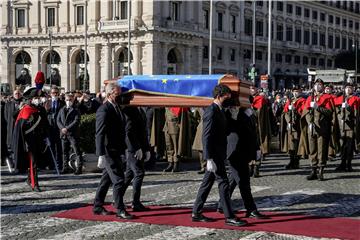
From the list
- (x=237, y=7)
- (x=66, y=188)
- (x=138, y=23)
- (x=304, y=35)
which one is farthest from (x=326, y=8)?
(x=66, y=188)

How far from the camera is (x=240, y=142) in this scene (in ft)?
29.7

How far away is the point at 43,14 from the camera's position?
2744 inches

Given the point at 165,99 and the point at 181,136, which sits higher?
the point at 165,99

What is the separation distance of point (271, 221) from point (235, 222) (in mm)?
607

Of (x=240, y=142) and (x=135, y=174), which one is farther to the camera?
(x=135, y=174)

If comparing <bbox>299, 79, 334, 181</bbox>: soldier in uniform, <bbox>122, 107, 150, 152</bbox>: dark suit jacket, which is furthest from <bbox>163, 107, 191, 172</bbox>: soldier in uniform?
<bbox>122, 107, 150, 152</bbox>: dark suit jacket

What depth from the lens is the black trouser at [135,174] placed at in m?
9.45

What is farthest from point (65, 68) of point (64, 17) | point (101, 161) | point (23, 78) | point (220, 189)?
point (220, 189)

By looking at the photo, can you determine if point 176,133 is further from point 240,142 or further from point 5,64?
point 5,64

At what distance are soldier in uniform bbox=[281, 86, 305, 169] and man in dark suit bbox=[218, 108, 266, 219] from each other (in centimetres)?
548

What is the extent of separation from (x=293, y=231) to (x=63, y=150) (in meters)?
7.89

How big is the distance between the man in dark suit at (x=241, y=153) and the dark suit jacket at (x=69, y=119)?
622 cm

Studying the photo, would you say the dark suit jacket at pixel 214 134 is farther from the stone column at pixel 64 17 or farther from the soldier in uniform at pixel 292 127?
the stone column at pixel 64 17

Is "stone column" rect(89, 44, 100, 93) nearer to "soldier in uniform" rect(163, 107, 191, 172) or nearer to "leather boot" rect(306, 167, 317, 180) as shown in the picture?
"soldier in uniform" rect(163, 107, 191, 172)
